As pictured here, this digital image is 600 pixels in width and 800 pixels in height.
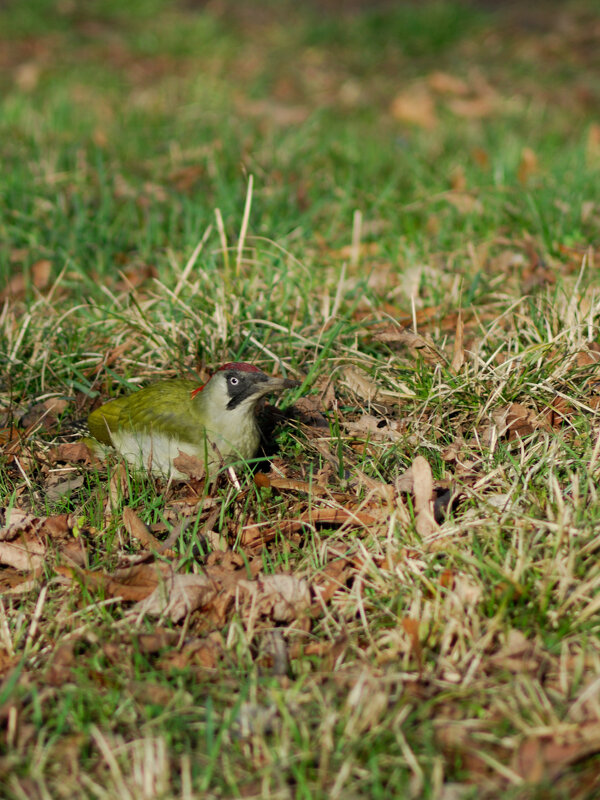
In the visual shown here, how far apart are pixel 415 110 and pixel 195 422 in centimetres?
658

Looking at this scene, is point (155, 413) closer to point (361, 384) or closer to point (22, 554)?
point (22, 554)

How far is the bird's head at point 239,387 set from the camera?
13.3ft

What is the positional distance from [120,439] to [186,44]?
840 cm

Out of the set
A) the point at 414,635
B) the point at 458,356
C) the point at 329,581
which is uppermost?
the point at 458,356

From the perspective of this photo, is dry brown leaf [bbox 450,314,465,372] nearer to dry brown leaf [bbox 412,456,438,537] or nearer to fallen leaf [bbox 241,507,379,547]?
dry brown leaf [bbox 412,456,438,537]

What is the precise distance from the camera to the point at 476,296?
212 inches

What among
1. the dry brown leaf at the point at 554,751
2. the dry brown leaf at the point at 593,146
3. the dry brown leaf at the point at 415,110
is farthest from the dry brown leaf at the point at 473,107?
the dry brown leaf at the point at 554,751

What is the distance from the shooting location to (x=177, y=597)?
10.8 feet

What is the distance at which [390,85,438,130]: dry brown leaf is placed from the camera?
9445 millimetres

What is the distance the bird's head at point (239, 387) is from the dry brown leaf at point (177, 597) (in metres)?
0.96

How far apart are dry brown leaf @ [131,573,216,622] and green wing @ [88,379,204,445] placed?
Answer: 93 cm

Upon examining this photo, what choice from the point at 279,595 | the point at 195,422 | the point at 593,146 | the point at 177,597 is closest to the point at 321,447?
the point at 195,422

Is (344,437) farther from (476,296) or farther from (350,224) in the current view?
(350,224)

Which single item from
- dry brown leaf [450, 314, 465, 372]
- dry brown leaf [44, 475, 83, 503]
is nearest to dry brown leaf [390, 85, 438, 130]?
dry brown leaf [450, 314, 465, 372]
